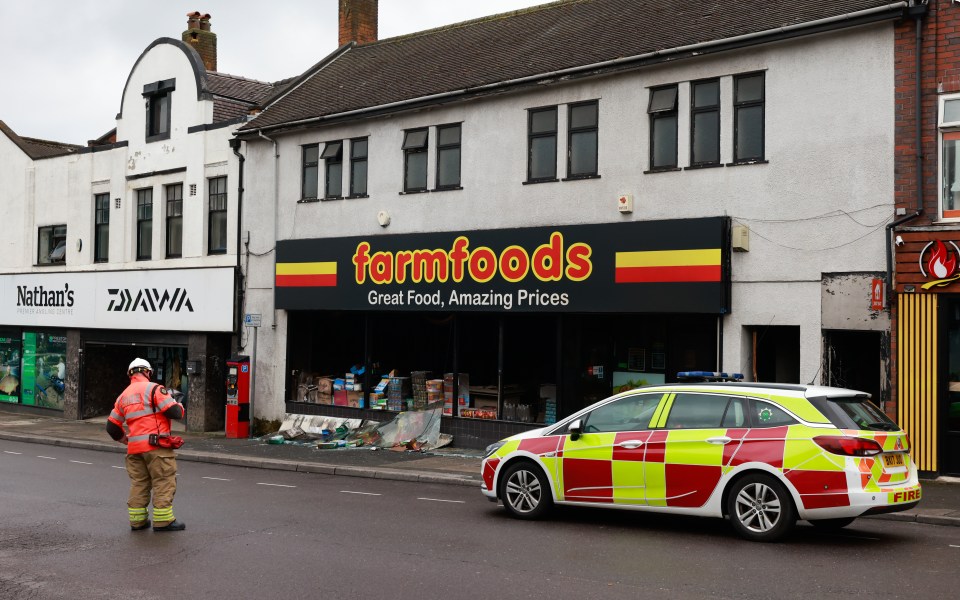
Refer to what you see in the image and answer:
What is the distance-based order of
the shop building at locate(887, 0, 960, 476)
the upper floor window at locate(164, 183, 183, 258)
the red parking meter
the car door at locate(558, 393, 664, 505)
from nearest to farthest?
1. the car door at locate(558, 393, 664, 505)
2. the shop building at locate(887, 0, 960, 476)
3. the red parking meter
4. the upper floor window at locate(164, 183, 183, 258)

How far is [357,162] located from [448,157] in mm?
2450

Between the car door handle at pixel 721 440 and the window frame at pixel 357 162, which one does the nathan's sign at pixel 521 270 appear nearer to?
the window frame at pixel 357 162

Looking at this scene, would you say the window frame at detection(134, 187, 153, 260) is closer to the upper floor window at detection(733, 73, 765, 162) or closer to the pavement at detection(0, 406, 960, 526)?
the pavement at detection(0, 406, 960, 526)

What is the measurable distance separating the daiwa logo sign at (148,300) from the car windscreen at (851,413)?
1723 cm

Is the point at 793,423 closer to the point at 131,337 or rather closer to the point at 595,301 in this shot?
the point at 595,301

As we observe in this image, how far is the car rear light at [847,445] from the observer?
30.9ft

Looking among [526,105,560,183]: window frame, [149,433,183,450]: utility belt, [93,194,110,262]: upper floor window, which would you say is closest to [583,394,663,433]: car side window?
[149,433,183,450]: utility belt

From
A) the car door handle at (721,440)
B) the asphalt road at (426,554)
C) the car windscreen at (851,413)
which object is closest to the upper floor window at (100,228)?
the asphalt road at (426,554)

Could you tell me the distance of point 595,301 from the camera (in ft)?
56.0

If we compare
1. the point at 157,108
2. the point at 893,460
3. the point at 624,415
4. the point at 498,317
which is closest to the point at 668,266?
the point at 498,317

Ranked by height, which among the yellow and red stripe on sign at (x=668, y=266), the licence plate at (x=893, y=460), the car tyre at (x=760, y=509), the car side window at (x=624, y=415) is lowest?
the car tyre at (x=760, y=509)

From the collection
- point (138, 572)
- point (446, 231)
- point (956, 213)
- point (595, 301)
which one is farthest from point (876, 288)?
point (138, 572)

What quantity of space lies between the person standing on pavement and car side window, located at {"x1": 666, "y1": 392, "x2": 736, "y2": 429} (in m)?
5.12

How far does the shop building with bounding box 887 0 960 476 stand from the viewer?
1386 centimetres
